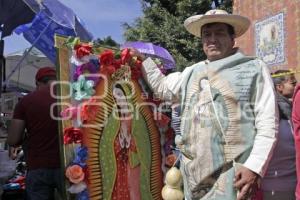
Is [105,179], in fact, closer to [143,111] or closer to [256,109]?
[143,111]

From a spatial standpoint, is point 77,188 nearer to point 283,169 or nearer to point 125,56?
point 125,56

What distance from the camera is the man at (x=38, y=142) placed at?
354 centimetres

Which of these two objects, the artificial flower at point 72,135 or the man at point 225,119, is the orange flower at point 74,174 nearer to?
the artificial flower at point 72,135

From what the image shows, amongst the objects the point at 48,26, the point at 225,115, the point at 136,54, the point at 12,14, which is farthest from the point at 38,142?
the point at 225,115

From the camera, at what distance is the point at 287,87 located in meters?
3.53

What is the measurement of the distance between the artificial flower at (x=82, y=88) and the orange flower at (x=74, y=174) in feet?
1.37

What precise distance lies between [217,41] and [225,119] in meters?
0.44

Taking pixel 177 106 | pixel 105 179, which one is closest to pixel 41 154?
pixel 105 179

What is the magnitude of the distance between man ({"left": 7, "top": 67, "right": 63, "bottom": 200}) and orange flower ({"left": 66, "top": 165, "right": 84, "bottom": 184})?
2.99 feet

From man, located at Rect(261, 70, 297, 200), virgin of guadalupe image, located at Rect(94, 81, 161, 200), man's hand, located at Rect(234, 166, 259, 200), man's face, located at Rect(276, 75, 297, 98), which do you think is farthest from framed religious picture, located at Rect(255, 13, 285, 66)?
man's hand, located at Rect(234, 166, 259, 200)

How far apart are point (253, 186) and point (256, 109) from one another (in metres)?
0.39

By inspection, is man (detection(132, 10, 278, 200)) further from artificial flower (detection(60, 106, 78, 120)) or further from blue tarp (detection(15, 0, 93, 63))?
blue tarp (detection(15, 0, 93, 63))

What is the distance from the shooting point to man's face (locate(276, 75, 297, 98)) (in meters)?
3.47

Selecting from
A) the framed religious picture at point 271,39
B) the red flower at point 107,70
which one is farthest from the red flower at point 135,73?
the framed religious picture at point 271,39
